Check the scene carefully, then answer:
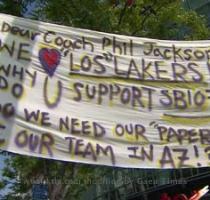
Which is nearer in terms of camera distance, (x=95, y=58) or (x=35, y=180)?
(x=95, y=58)

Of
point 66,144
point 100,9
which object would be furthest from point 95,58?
point 100,9

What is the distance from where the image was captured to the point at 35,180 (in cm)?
1739

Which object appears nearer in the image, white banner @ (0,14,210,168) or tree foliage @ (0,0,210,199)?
white banner @ (0,14,210,168)

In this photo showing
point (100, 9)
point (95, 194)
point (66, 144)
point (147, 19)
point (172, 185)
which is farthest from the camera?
point (95, 194)

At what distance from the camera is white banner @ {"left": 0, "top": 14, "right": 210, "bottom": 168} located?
365 cm

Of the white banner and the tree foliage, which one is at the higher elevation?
the tree foliage

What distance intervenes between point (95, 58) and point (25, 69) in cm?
52

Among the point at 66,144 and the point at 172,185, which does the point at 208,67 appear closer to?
the point at 66,144

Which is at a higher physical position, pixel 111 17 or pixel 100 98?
pixel 111 17

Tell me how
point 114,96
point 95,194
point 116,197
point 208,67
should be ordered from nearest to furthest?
point 114,96 → point 208,67 → point 116,197 → point 95,194

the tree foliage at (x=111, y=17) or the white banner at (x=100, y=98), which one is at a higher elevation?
the tree foliage at (x=111, y=17)

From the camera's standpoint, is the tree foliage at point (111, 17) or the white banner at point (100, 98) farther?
the tree foliage at point (111, 17)

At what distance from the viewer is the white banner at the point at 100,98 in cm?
365

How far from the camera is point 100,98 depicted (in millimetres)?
3887
